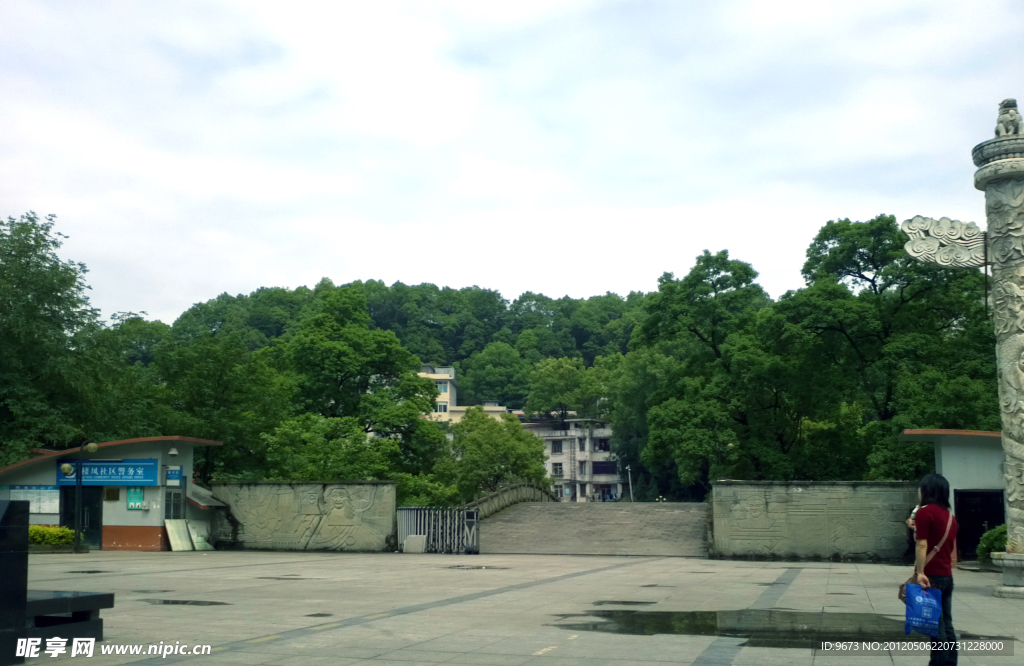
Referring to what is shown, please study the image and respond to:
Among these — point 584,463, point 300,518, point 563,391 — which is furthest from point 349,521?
point 563,391

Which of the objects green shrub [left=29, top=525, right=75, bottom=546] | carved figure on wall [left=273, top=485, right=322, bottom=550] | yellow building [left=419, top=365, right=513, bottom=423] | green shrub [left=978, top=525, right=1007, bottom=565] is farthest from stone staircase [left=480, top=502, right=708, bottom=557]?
yellow building [left=419, top=365, right=513, bottom=423]

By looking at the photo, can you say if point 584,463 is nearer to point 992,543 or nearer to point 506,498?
point 506,498

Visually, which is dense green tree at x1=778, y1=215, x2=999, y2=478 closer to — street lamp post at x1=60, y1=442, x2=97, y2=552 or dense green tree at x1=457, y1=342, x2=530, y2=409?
street lamp post at x1=60, y1=442, x2=97, y2=552

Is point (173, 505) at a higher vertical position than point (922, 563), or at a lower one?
lower

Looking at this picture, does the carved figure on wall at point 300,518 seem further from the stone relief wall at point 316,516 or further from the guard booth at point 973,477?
the guard booth at point 973,477

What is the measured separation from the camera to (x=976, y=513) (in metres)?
24.1

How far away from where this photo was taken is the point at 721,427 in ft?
140

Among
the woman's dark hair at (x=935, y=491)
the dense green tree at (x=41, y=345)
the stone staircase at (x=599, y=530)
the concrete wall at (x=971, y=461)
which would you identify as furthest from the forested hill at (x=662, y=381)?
the woman's dark hair at (x=935, y=491)

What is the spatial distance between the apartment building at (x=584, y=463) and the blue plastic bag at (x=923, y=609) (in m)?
99.2

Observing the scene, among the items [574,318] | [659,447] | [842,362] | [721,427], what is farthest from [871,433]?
[574,318]

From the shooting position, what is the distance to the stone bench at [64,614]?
8.53m

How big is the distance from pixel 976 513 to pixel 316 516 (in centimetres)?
2021

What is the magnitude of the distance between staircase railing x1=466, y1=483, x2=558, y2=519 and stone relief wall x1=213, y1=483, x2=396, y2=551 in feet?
16.8

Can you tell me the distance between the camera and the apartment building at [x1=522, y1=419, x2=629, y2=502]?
106100 mm
